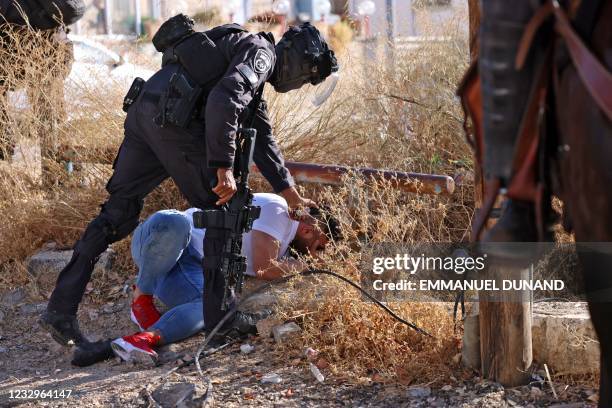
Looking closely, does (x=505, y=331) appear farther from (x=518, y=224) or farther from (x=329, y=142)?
(x=329, y=142)

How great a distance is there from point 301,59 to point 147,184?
103 centimetres

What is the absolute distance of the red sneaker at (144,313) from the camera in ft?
17.1

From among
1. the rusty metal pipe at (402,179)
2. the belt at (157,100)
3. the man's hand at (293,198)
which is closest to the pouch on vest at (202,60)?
the belt at (157,100)

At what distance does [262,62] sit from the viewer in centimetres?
457

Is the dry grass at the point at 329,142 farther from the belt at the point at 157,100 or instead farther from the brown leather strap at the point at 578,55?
the brown leather strap at the point at 578,55

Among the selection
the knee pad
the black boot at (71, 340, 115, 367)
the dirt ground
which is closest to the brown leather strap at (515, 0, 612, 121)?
the dirt ground

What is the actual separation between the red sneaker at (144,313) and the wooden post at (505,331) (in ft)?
6.45

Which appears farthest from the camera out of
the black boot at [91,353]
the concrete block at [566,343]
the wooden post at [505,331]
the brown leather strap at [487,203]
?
the black boot at [91,353]

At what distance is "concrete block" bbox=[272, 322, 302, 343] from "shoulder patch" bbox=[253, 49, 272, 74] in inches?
48.9

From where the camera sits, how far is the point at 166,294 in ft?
17.2

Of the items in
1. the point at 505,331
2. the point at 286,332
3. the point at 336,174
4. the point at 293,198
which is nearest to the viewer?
the point at 505,331

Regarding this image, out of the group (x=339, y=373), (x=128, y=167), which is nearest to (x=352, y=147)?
(x=128, y=167)

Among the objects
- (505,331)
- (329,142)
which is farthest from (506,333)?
(329,142)

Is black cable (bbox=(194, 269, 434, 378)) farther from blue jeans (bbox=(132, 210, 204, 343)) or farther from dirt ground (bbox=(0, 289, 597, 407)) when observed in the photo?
blue jeans (bbox=(132, 210, 204, 343))
